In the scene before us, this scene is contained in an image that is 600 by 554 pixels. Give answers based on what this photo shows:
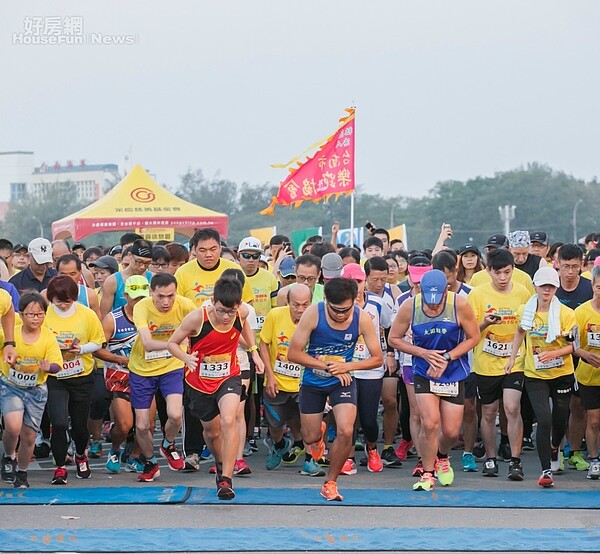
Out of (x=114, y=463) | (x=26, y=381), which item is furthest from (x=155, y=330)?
(x=114, y=463)

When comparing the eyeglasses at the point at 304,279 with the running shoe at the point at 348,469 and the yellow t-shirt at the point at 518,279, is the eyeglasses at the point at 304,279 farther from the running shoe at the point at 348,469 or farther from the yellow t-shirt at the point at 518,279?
the running shoe at the point at 348,469

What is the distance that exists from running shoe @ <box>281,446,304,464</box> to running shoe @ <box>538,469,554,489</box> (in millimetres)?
2452

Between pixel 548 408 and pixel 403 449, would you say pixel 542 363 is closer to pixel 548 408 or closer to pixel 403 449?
pixel 548 408

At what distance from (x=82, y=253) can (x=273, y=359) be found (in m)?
6.47

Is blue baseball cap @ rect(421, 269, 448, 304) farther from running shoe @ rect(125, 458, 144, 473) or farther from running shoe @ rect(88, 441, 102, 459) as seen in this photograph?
running shoe @ rect(88, 441, 102, 459)

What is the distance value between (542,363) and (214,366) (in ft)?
8.99

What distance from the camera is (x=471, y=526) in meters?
8.33

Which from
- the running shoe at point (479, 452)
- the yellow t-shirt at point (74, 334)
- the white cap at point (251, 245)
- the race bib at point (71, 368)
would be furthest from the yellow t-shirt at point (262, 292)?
the running shoe at point (479, 452)

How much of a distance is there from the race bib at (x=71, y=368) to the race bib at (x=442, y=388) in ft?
9.71

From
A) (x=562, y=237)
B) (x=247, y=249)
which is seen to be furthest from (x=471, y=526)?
(x=562, y=237)

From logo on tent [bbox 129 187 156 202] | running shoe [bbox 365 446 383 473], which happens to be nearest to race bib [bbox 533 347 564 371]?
running shoe [bbox 365 446 383 473]

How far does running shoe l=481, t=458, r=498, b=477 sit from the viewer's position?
10.4 m

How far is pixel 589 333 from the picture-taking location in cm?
1009

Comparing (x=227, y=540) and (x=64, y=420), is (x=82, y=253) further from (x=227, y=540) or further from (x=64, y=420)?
(x=227, y=540)
